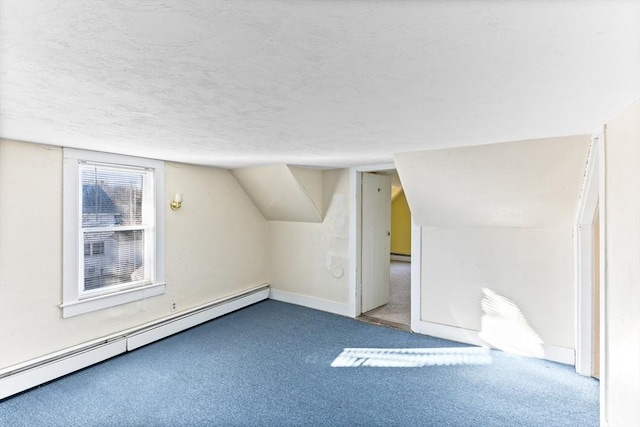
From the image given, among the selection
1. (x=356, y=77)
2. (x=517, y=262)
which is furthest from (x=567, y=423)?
(x=356, y=77)

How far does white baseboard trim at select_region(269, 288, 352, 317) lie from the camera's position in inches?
153

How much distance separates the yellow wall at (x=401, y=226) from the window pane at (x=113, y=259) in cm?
614

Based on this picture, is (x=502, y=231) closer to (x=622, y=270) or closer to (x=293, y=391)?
(x=622, y=270)

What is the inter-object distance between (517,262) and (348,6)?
9.75 feet

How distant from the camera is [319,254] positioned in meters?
4.15

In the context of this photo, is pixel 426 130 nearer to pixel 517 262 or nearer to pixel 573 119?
pixel 573 119

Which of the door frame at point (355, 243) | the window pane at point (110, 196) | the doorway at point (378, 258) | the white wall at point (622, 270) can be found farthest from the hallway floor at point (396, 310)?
the window pane at point (110, 196)

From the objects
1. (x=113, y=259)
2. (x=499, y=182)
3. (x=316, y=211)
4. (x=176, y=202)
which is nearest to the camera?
(x=499, y=182)

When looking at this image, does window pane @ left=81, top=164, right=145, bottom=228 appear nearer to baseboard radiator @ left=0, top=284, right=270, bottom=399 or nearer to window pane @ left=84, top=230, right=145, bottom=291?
window pane @ left=84, top=230, right=145, bottom=291

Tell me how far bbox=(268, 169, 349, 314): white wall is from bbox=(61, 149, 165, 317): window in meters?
1.66

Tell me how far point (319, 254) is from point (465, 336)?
6.39 ft

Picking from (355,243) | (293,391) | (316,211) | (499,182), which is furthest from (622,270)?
(316,211)

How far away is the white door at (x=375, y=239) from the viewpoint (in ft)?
12.9

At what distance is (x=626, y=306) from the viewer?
57.7 inches
